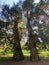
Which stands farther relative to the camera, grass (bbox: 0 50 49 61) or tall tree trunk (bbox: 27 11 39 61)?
grass (bbox: 0 50 49 61)

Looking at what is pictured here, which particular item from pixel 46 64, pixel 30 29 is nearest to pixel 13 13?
pixel 30 29

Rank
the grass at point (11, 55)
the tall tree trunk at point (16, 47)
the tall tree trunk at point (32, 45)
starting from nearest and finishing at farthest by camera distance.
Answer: the tall tree trunk at point (32, 45), the tall tree trunk at point (16, 47), the grass at point (11, 55)

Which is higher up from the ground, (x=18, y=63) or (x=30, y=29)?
(x=30, y=29)

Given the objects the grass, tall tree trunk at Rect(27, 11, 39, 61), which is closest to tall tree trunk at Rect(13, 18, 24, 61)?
the grass

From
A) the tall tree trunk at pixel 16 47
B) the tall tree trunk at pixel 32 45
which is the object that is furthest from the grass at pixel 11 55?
the tall tree trunk at pixel 32 45

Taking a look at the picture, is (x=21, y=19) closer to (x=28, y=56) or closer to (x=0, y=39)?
(x=0, y=39)

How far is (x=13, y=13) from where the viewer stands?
44.5 feet

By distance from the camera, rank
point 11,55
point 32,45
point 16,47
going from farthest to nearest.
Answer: point 11,55 → point 16,47 → point 32,45

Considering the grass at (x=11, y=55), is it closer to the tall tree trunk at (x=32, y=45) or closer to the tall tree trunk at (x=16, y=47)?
the tall tree trunk at (x=16, y=47)

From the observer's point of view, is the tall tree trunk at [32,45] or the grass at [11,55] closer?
the tall tree trunk at [32,45]

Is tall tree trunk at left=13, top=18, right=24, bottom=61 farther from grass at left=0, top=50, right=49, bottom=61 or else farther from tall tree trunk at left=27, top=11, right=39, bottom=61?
tall tree trunk at left=27, top=11, right=39, bottom=61

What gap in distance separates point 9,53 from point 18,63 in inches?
53.8

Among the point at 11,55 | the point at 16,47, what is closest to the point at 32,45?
the point at 16,47

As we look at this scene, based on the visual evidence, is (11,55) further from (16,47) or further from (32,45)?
(32,45)
